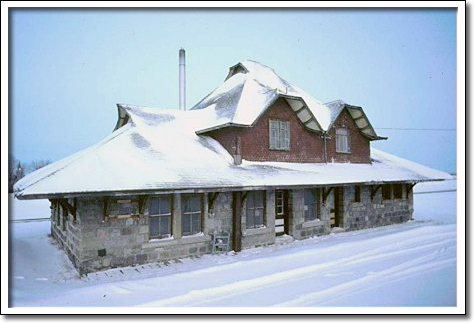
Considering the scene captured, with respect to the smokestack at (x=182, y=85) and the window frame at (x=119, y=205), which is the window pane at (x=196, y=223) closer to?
the window frame at (x=119, y=205)

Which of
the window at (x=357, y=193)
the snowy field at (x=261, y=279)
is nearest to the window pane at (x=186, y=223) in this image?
the snowy field at (x=261, y=279)

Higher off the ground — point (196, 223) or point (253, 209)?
point (253, 209)

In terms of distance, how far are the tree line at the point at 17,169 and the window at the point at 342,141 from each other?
12098 mm

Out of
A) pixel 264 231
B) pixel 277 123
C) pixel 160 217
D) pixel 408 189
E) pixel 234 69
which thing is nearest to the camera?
pixel 160 217

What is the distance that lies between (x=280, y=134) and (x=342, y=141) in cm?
403

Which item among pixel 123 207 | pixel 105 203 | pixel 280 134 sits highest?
pixel 280 134

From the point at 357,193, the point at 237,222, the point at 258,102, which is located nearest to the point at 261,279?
the point at 237,222

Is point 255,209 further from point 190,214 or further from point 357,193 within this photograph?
point 357,193

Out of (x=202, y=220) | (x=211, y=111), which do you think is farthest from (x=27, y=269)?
(x=211, y=111)

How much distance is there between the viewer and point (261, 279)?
288 inches

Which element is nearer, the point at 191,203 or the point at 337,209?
the point at 191,203

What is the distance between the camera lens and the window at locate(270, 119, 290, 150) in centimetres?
1230

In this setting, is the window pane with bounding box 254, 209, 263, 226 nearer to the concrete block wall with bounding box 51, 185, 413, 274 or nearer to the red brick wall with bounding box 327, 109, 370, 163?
the concrete block wall with bounding box 51, 185, 413, 274
